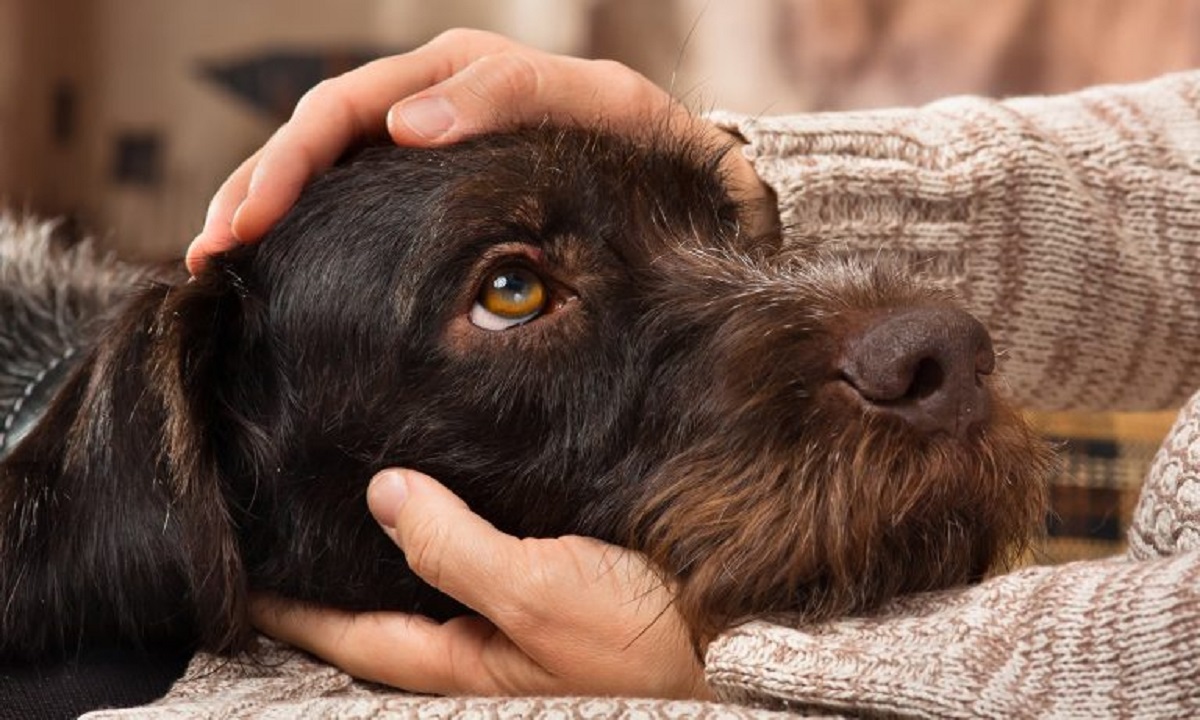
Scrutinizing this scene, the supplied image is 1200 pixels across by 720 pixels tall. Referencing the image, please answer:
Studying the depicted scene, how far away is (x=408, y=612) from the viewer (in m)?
1.81

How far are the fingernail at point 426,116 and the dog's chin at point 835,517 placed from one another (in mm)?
613

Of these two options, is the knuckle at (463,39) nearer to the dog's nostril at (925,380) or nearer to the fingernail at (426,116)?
the fingernail at (426,116)

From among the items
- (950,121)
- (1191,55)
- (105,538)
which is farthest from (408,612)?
(1191,55)

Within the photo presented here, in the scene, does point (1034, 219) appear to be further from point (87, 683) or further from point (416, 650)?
point (87, 683)

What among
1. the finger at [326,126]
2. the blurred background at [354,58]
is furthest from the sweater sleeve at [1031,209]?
the blurred background at [354,58]

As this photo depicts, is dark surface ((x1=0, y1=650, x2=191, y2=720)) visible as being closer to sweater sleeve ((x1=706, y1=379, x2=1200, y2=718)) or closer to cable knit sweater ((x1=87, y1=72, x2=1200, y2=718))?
cable knit sweater ((x1=87, y1=72, x2=1200, y2=718))

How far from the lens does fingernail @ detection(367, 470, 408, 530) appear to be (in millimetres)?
1727

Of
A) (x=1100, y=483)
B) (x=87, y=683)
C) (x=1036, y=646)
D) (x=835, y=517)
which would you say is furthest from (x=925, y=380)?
(x=1100, y=483)

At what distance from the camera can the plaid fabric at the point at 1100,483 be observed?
11.5 ft

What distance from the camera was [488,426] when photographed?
176 centimetres

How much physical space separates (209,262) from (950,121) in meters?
1.20

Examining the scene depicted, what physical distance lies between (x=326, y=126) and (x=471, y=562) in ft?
2.33

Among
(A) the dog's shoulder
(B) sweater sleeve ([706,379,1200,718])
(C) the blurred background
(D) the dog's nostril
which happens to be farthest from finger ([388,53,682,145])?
(C) the blurred background

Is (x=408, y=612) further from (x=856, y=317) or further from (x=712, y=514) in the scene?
(x=856, y=317)
